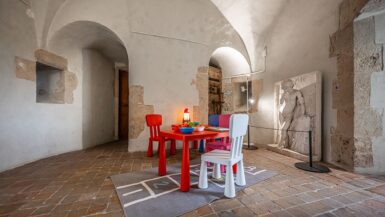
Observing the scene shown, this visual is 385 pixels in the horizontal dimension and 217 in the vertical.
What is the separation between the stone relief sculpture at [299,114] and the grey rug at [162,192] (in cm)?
121

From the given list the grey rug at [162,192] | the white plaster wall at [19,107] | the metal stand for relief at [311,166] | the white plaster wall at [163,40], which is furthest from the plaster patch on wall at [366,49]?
the white plaster wall at [19,107]

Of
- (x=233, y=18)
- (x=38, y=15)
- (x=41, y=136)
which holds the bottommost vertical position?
(x=41, y=136)

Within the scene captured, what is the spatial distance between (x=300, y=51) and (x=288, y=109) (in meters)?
1.22

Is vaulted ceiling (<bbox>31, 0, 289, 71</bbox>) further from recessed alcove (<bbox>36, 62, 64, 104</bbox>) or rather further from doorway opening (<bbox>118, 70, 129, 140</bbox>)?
doorway opening (<bbox>118, 70, 129, 140</bbox>)

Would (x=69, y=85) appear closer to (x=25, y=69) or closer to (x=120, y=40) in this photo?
(x=25, y=69)

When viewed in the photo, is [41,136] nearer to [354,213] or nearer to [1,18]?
[1,18]

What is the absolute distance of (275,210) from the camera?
163 centimetres

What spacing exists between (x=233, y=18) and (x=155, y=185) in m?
4.48

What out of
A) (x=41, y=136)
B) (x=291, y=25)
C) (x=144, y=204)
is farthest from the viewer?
(x=291, y=25)

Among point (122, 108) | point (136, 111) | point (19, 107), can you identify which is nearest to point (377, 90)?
point (136, 111)

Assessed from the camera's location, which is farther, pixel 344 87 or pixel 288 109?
pixel 288 109

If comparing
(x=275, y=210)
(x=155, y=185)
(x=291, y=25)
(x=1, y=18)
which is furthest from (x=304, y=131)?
(x=1, y=18)

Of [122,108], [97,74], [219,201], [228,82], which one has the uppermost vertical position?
[97,74]

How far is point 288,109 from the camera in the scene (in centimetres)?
362
